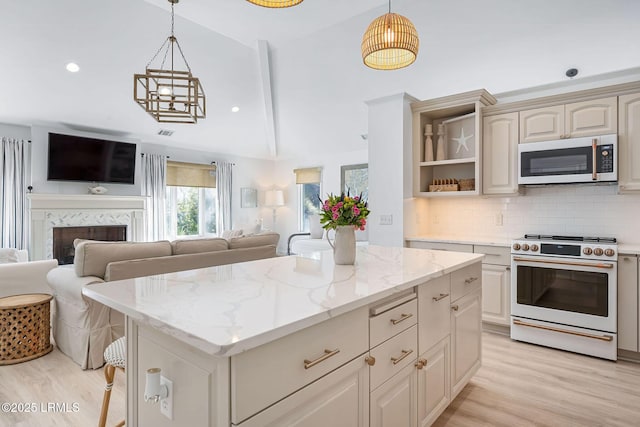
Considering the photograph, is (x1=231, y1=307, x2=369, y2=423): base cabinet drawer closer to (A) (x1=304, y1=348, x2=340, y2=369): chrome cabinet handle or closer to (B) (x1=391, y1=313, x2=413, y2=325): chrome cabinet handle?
(A) (x1=304, y1=348, x2=340, y2=369): chrome cabinet handle

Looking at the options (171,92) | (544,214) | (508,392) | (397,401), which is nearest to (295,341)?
(397,401)

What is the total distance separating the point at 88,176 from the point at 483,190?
6049 millimetres

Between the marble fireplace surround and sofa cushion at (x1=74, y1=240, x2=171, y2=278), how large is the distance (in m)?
3.57

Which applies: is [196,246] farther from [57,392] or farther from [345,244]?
[345,244]

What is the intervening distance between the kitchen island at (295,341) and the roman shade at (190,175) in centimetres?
592

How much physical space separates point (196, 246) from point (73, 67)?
3.48m

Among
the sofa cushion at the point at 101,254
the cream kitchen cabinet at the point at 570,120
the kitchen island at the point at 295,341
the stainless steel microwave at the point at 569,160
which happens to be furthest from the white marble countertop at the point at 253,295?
the cream kitchen cabinet at the point at 570,120

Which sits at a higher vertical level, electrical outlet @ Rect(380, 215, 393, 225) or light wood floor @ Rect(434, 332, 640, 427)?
electrical outlet @ Rect(380, 215, 393, 225)

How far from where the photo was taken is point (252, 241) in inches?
150

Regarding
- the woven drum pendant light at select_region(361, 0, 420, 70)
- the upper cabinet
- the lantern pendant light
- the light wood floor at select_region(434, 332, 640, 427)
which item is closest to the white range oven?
the light wood floor at select_region(434, 332, 640, 427)

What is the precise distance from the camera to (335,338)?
4.10 feet

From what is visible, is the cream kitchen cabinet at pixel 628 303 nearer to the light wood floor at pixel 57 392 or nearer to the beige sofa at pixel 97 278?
the beige sofa at pixel 97 278

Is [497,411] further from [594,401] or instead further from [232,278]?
[232,278]

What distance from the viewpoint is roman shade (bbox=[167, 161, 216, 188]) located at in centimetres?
730
